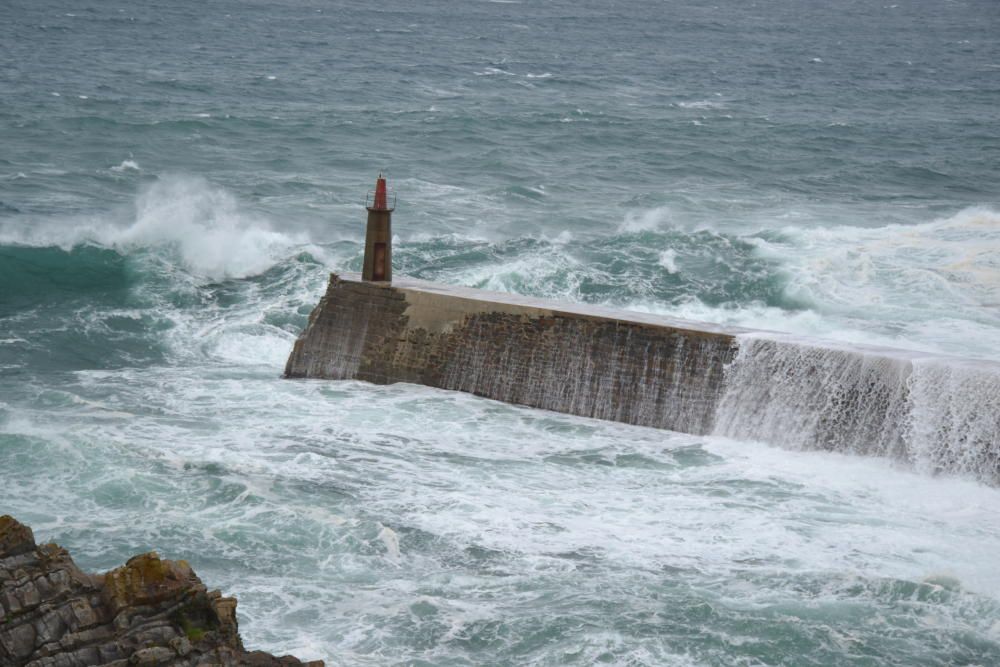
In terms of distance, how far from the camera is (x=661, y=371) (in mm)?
16344

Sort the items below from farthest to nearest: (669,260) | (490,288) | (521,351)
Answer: (669,260)
(490,288)
(521,351)

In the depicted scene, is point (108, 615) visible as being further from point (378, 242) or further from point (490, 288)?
point (490, 288)

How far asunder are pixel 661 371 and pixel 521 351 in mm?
1783

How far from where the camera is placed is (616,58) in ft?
190

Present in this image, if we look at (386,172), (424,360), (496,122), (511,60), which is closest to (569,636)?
(424,360)

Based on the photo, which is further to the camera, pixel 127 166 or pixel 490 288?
pixel 127 166

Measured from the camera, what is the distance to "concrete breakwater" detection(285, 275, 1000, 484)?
49.7ft

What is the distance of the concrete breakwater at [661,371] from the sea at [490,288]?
0.25 m

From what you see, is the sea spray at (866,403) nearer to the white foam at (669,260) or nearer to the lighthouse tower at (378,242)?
the lighthouse tower at (378,242)

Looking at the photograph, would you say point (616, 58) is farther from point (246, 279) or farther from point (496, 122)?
point (246, 279)

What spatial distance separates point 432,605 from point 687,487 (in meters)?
3.88

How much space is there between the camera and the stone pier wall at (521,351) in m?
16.3

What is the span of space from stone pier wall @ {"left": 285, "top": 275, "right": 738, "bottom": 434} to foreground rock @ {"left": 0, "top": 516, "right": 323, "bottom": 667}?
7.66 metres

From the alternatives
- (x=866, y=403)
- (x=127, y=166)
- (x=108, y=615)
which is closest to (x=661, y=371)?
(x=866, y=403)
